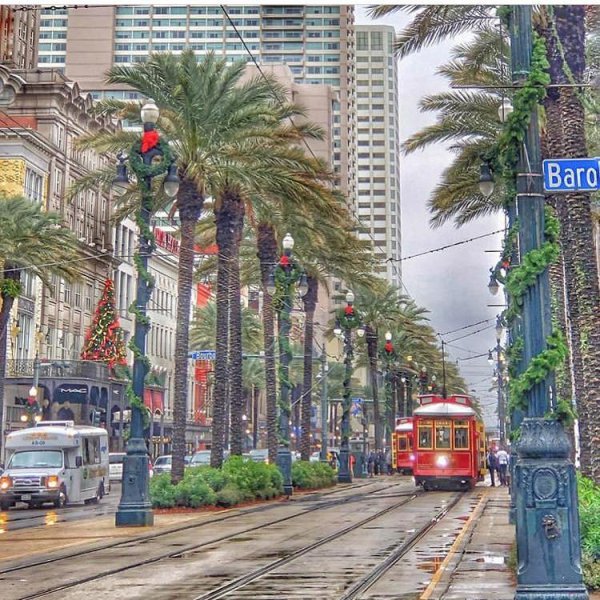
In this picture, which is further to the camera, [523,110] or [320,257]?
[320,257]

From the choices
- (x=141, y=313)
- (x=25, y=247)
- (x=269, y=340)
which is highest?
(x=25, y=247)

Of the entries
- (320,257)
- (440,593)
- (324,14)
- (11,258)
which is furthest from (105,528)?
(324,14)

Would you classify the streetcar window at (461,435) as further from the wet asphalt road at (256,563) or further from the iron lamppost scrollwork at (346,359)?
the wet asphalt road at (256,563)

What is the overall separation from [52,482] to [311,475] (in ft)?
42.9

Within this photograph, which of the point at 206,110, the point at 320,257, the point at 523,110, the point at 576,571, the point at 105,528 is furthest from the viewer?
the point at 320,257

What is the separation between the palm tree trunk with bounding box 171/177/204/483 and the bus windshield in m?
5.37

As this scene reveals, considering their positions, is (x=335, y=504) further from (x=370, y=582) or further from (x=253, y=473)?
(x=370, y=582)

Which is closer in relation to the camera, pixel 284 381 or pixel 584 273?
pixel 584 273

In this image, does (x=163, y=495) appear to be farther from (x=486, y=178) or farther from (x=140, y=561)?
(x=486, y=178)

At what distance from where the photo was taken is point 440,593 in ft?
40.5

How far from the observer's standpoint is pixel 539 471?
10289mm

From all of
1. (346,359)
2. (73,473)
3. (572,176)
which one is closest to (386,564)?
(572,176)

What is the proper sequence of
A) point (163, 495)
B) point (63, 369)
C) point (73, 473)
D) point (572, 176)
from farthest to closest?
point (63, 369)
point (73, 473)
point (163, 495)
point (572, 176)

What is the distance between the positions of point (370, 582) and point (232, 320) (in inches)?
915
